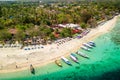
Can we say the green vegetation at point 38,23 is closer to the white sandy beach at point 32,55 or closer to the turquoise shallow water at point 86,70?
the white sandy beach at point 32,55

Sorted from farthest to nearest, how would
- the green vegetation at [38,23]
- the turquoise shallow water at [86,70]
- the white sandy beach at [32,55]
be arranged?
the green vegetation at [38,23] → the white sandy beach at [32,55] → the turquoise shallow water at [86,70]

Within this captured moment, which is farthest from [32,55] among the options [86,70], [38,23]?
[38,23]

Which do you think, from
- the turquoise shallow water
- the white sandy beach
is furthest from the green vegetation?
the turquoise shallow water

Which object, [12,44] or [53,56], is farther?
[12,44]

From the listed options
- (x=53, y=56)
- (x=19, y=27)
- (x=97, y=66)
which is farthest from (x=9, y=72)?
(x=19, y=27)

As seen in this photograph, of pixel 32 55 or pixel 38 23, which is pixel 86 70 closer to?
pixel 32 55

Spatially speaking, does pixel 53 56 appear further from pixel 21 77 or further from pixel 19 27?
pixel 19 27

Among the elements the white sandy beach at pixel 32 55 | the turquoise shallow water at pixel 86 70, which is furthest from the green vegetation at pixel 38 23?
the turquoise shallow water at pixel 86 70

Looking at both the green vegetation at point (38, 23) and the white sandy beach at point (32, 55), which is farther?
the green vegetation at point (38, 23)
